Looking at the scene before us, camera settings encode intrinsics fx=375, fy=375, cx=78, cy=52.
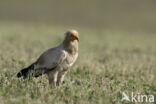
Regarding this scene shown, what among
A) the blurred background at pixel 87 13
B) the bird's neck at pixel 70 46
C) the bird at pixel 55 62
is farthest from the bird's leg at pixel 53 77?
the blurred background at pixel 87 13

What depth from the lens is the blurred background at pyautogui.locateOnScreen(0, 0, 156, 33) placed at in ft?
130

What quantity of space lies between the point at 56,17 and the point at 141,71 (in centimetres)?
3189

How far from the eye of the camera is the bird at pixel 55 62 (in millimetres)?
7895

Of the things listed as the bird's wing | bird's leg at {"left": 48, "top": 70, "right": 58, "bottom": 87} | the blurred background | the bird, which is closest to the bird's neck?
the bird

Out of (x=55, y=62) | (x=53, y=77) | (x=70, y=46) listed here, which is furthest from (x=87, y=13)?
(x=55, y=62)

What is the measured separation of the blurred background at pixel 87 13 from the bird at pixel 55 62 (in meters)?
29.3

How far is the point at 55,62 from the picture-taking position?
7832 mm

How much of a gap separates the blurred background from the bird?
2931 centimetres

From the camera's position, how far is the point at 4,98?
636 cm

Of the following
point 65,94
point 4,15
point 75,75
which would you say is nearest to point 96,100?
point 65,94

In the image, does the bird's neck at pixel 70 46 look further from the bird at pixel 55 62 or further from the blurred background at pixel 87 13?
the blurred background at pixel 87 13

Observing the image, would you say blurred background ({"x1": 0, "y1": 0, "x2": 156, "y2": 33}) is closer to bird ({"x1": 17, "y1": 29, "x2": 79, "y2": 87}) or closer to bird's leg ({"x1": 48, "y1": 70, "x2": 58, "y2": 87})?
bird ({"x1": 17, "y1": 29, "x2": 79, "y2": 87})

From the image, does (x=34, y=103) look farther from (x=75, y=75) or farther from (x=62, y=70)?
(x=75, y=75)

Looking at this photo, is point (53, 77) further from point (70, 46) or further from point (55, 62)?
point (70, 46)
